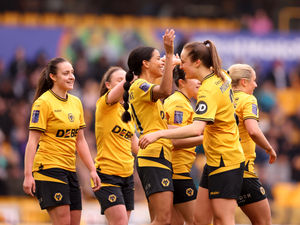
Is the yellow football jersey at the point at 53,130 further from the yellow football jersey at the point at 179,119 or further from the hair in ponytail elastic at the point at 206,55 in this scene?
the hair in ponytail elastic at the point at 206,55

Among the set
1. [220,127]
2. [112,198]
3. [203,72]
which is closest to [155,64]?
[203,72]

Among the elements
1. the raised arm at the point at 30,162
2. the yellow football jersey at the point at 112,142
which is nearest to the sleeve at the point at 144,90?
the yellow football jersey at the point at 112,142

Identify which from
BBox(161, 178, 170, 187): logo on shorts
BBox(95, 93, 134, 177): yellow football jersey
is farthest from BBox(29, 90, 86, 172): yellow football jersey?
BBox(161, 178, 170, 187): logo on shorts

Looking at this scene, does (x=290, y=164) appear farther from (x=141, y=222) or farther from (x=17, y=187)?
(x=17, y=187)

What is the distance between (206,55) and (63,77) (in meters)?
1.75

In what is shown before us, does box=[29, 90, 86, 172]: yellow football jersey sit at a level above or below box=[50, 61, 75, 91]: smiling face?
below

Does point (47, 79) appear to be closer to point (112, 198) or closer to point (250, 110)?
point (112, 198)

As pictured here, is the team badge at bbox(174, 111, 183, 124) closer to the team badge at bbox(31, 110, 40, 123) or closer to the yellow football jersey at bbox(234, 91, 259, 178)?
the yellow football jersey at bbox(234, 91, 259, 178)

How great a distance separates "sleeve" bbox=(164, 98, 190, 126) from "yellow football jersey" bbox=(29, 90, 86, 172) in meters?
1.06

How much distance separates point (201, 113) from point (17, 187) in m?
7.73

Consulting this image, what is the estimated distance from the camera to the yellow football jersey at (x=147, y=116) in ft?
21.6

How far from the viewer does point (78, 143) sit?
7301mm

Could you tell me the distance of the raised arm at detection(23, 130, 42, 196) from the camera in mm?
6688

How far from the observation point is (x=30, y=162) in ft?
22.1
